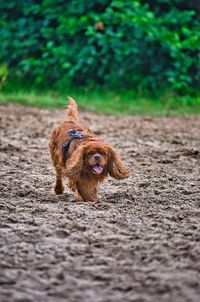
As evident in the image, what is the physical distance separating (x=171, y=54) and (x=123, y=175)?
24.2ft

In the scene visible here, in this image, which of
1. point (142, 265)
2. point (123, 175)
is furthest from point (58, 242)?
point (123, 175)

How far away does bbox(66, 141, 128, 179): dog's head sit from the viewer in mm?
5762

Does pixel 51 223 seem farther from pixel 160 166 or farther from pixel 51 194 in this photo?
pixel 160 166

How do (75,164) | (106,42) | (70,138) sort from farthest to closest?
(106,42) → (70,138) → (75,164)

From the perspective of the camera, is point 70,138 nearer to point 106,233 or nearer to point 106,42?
point 106,233

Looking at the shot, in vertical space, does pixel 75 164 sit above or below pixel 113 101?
above

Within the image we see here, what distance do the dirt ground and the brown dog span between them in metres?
0.15

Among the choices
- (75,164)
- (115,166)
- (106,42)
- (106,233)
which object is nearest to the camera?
(106,233)

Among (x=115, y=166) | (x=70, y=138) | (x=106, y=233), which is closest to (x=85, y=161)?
(x=115, y=166)

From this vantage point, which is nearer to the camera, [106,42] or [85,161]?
[85,161]

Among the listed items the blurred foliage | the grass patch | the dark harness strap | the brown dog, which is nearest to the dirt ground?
the brown dog

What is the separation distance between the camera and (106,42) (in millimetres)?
13398

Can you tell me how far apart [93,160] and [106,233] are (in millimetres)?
928

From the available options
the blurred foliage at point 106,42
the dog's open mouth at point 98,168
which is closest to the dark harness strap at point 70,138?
the dog's open mouth at point 98,168
